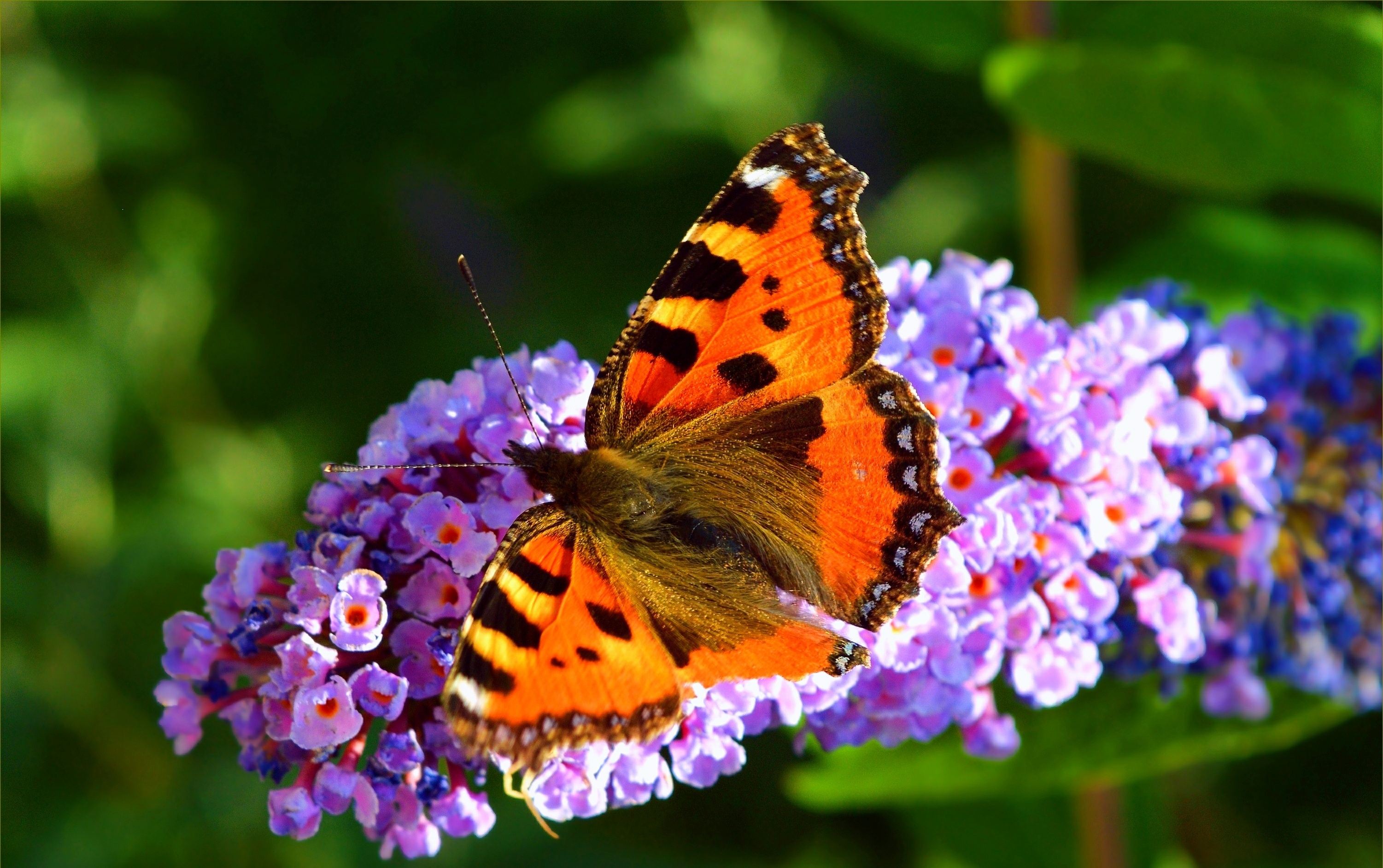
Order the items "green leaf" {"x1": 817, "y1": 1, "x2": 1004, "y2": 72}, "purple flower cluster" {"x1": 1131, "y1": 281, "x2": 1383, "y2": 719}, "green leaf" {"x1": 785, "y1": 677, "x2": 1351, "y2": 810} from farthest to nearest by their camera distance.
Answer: "green leaf" {"x1": 817, "y1": 1, "x2": 1004, "y2": 72} < "green leaf" {"x1": 785, "y1": 677, "x2": 1351, "y2": 810} < "purple flower cluster" {"x1": 1131, "y1": 281, "x2": 1383, "y2": 719}

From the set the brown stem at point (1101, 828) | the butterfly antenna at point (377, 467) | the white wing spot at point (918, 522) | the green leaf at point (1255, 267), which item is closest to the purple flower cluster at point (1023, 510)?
the white wing spot at point (918, 522)

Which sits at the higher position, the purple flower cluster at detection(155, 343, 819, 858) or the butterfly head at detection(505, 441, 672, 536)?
the butterfly head at detection(505, 441, 672, 536)

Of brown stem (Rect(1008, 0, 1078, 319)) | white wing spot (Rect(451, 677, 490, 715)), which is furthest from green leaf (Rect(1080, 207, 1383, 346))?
white wing spot (Rect(451, 677, 490, 715))

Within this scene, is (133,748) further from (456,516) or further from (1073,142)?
(1073,142)

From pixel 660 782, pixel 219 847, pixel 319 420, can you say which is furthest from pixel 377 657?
pixel 319 420

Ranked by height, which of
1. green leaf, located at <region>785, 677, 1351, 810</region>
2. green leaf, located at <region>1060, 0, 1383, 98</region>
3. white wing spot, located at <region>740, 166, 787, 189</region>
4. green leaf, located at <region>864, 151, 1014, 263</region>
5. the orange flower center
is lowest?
green leaf, located at <region>785, 677, 1351, 810</region>

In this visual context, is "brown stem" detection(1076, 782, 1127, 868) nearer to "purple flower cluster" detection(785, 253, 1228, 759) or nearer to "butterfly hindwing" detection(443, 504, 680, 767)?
"purple flower cluster" detection(785, 253, 1228, 759)

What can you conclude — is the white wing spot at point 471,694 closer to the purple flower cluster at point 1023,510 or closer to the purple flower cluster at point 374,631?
the purple flower cluster at point 374,631

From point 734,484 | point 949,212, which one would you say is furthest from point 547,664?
point 949,212
